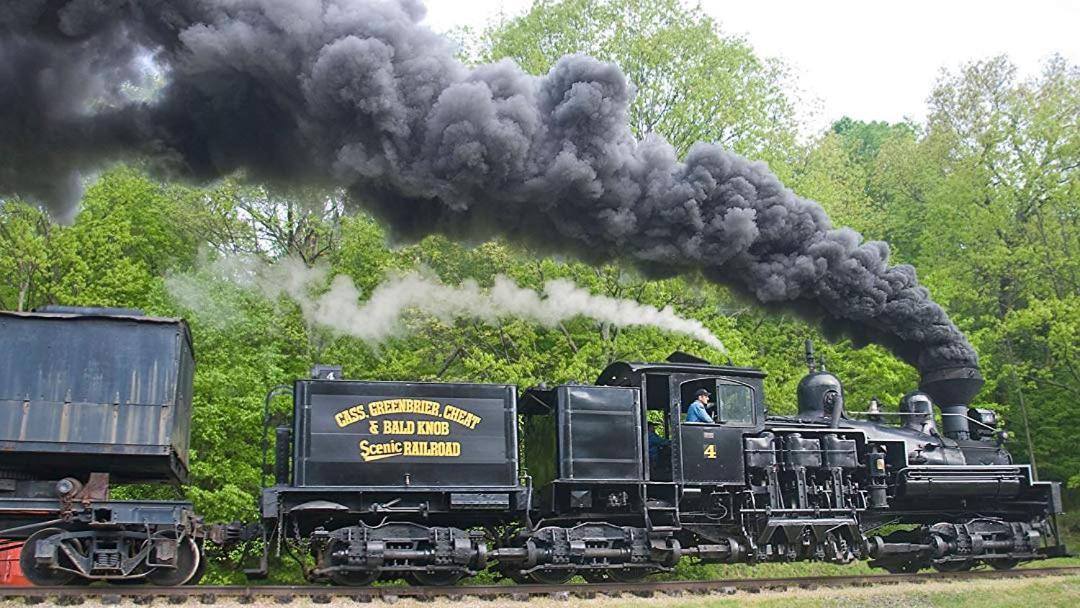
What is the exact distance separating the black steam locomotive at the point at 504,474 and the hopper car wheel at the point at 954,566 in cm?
5

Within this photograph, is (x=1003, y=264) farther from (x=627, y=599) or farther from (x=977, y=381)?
(x=627, y=599)

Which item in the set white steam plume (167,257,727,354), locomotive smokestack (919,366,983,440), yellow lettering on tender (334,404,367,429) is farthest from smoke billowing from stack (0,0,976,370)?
white steam plume (167,257,727,354)

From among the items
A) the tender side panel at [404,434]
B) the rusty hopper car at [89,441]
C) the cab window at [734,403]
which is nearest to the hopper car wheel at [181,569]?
the rusty hopper car at [89,441]

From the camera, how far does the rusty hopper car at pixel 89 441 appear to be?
11641 millimetres

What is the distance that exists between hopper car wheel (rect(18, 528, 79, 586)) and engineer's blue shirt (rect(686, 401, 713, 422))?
795cm

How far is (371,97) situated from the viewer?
12641mm

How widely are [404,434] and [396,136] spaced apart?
12.5 feet

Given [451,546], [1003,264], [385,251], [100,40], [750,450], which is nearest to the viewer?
[100,40]

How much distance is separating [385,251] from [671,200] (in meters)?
10.9

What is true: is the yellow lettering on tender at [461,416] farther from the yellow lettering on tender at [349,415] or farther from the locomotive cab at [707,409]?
the locomotive cab at [707,409]

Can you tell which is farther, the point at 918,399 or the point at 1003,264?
the point at 1003,264

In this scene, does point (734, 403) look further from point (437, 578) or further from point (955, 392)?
point (437, 578)

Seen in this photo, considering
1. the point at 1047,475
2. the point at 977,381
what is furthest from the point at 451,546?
the point at 1047,475

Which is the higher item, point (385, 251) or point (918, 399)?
point (385, 251)
